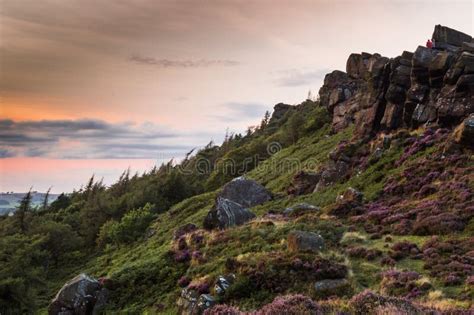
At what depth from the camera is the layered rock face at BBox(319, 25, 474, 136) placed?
45.0m

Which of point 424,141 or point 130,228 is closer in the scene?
point 424,141

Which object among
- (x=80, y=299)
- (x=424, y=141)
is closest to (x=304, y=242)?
(x=80, y=299)

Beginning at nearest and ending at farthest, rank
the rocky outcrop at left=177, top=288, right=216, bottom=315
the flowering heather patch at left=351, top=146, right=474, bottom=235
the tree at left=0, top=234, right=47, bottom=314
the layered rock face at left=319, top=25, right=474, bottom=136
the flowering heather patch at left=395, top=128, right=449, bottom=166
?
the rocky outcrop at left=177, top=288, right=216, bottom=315, the flowering heather patch at left=351, top=146, right=474, bottom=235, the tree at left=0, top=234, right=47, bottom=314, the flowering heather patch at left=395, top=128, right=449, bottom=166, the layered rock face at left=319, top=25, right=474, bottom=136

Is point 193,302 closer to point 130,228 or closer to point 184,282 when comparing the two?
point 184,282

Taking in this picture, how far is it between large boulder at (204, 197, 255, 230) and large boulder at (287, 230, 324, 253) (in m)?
14.6

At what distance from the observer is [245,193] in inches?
2248

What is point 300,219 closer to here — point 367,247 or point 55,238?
point 367,247

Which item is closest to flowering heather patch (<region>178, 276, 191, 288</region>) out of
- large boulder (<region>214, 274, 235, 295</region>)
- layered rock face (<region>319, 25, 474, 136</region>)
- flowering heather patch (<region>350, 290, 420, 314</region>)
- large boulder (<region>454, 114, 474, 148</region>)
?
large boulder (<region>214, 274, 235, 295</region>)

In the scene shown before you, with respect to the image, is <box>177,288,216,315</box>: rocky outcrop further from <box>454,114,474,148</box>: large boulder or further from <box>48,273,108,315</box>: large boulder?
<box>454,114,474,148</box>: large boulder

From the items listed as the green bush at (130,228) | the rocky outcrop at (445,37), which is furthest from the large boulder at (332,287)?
the green bush at (130,228)

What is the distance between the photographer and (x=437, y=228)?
27000mm

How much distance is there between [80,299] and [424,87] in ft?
153

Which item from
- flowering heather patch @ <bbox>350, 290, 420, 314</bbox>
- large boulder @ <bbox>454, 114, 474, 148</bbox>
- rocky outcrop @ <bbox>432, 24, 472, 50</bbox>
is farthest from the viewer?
rocky outcrop @ <bbox>432, 24, 472, 50</bbox>

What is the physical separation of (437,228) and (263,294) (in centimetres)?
1365
